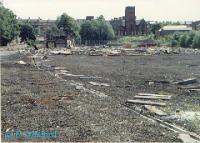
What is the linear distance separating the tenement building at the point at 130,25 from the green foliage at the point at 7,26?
149 feet

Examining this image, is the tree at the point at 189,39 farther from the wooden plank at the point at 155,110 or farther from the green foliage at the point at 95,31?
the wooden plank at the point at 155,110

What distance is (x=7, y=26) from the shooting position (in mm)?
85250

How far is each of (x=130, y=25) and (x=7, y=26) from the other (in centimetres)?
5698

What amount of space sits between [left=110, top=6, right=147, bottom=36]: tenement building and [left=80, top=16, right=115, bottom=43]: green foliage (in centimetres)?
1279

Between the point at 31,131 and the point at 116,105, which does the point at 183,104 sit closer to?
the point at 116,105

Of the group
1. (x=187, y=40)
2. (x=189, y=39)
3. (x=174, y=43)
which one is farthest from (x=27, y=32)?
(x=189, y=39)

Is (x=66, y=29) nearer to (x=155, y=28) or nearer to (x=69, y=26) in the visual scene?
(x=69, y=26)

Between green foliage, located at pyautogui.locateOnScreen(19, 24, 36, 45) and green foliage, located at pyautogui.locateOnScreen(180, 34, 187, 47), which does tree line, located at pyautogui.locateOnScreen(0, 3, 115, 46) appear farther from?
green foliage, located at pyautogui.locateOnScreen(180, 34, 187, 47)

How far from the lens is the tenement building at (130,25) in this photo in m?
130

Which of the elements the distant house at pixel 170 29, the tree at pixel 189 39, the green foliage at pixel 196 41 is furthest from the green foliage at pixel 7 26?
the distant house at pixel 170 29

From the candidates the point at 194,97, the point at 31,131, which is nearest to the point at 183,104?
the point at 194,97

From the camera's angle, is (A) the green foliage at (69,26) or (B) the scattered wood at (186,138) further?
(A) the green foliage at (69,26)

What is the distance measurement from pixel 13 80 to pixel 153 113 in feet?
46.3

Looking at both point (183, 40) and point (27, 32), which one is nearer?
point (183, 40)
